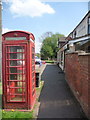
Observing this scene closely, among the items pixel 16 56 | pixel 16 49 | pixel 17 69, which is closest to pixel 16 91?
pixel 17 69

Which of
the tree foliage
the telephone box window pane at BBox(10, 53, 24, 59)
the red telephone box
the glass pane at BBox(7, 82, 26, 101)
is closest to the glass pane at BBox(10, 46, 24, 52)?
the red telephone box

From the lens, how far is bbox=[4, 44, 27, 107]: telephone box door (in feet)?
17.9

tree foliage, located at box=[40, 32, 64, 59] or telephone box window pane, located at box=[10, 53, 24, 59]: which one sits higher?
tree foliage, located at box=[40, 32, 64, 59]

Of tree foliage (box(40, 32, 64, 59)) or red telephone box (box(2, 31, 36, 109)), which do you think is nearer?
red telephone box (box(2, 31, 36, 109))

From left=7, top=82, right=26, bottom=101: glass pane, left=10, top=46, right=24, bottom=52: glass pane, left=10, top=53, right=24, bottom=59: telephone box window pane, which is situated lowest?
left=7, top=82, right=26, bottom=101: glass pane

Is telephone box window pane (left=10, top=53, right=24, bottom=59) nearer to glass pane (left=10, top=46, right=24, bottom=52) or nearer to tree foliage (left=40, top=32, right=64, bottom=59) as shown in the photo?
glass pane (left=10, top=46, right=24, bottom=52)

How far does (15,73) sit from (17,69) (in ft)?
0.52

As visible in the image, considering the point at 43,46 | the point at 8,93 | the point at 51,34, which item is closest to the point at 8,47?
the point at 8,93

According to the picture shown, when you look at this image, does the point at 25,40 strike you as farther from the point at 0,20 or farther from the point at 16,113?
the point at 0,20

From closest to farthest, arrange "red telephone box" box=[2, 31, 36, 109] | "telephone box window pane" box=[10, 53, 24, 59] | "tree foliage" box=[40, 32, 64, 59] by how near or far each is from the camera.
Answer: "red telephone box" box=[2, 31, 36, 109], "telephone box window pane" box=[10, 53, 24, 59], "tree foliage" box=[40, 32, 64, 59]

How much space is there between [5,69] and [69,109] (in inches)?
99.1

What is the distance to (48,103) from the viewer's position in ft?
20.0

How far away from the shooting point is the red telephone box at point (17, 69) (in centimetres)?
539

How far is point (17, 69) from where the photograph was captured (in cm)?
559
